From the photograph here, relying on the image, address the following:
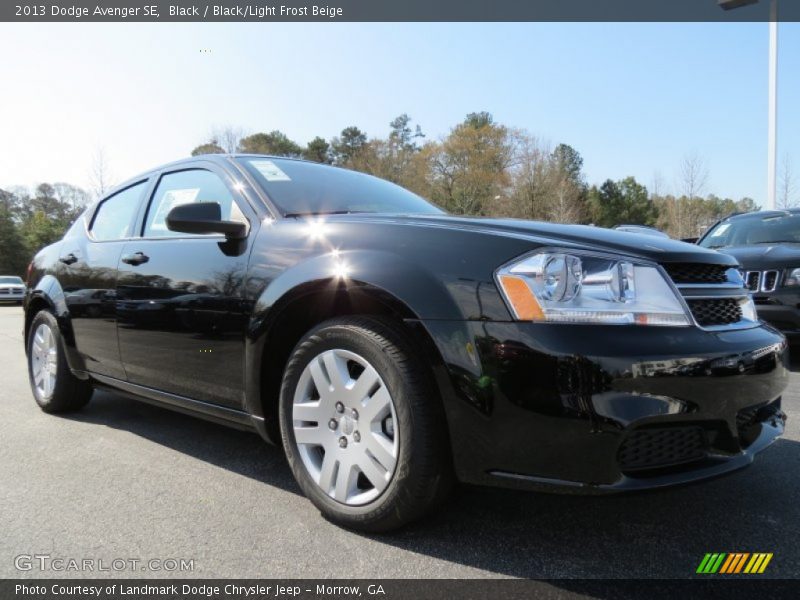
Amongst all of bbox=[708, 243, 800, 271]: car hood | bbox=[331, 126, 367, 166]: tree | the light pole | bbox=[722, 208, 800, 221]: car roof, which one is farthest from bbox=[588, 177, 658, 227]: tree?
bbox=[708, 243, 800, 271]: car hood

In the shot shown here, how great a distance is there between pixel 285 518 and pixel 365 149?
48526mm

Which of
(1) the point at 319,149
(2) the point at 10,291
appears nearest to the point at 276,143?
(1) the point at 319,149

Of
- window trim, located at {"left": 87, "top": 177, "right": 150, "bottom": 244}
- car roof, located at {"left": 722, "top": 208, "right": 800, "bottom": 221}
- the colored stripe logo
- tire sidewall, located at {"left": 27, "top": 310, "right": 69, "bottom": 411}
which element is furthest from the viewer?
car roof, located at {"left": 722, "top": 208, "right": 800, "bottom": 221}

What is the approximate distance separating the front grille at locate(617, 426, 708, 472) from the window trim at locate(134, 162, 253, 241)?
5.73ft

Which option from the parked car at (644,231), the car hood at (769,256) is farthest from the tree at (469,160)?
the parked car at (644,231)

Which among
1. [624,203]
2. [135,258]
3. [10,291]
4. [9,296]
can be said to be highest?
[624,203]

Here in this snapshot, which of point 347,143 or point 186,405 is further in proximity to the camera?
point 347,143

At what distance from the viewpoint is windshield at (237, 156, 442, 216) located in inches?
106

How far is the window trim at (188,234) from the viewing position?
8.61ft

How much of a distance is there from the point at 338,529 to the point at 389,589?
0.43 metres

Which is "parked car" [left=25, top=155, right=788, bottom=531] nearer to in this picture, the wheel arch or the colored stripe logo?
the wheel arch

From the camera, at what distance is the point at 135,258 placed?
305cm

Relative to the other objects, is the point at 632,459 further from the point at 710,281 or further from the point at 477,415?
the point at 710,281

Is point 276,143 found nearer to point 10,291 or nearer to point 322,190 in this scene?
point 10,291
